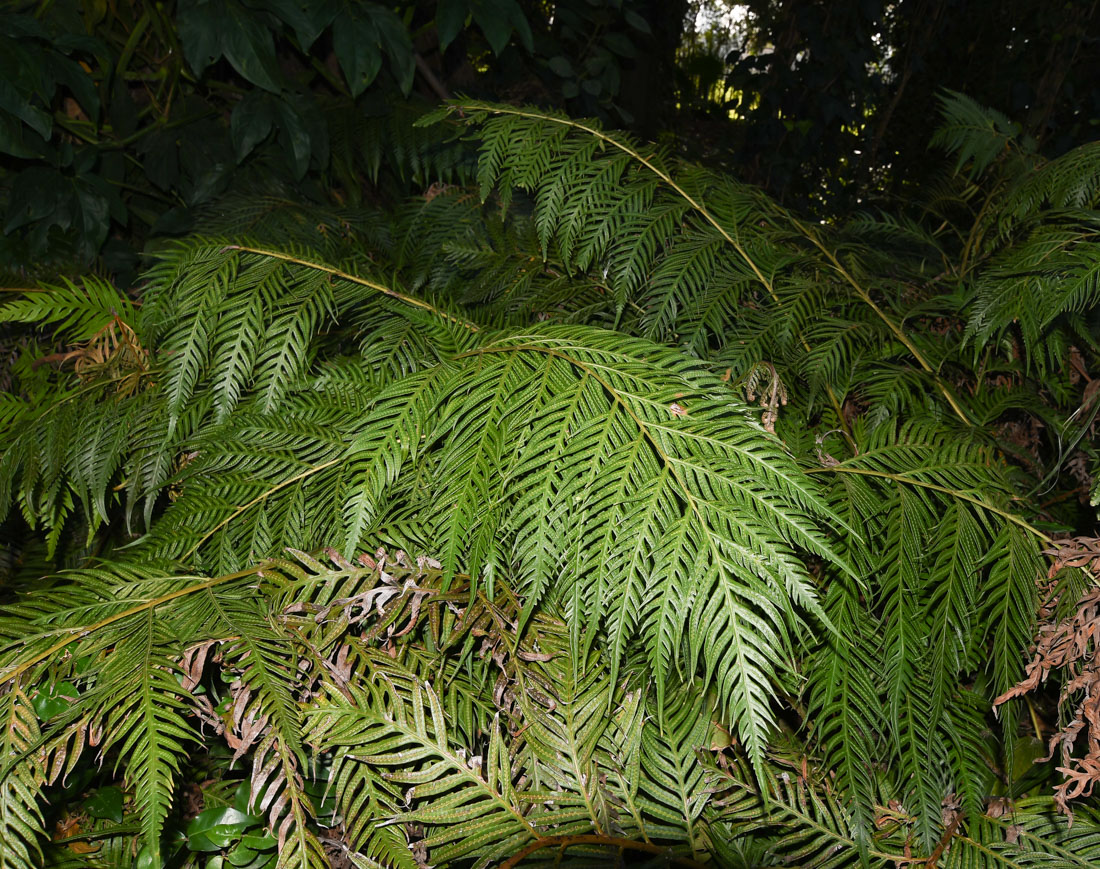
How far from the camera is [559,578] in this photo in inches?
24.0

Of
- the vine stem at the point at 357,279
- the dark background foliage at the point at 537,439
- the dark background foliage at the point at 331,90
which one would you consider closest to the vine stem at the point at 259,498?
the dark background foliage at the point at 537,439

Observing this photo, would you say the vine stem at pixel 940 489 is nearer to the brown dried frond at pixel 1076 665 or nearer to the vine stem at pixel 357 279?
the brown dried frond at pixel 1076 665

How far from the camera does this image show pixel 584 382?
26.9 inches

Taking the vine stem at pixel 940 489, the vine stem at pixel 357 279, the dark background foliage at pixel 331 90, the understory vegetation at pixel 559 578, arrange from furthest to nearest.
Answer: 1. the dark background foliage at pixel 331 90
2. the vine stem at pixel 357 279
3. the vine stem at pixel 940 489
4. the understory vegetation at pixel 559 578

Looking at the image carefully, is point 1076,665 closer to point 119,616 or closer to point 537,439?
point 537,439

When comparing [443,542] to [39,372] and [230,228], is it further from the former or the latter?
[230,228]

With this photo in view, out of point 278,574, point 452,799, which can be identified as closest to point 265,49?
point 278,574

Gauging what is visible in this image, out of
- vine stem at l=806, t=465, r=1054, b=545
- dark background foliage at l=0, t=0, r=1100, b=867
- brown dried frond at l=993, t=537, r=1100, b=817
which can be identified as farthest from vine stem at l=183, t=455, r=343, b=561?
brown dried frond at l=993, t=537, r=1100, b=817

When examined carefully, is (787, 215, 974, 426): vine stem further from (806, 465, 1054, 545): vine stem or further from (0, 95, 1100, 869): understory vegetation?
(806, 465, 1054, 545): vine stem

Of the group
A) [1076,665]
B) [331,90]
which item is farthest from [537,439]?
[331,90]

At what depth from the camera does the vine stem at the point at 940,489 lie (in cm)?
74

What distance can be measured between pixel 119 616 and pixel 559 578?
1.31ft

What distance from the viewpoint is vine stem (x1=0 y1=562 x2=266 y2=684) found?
2.07 feet

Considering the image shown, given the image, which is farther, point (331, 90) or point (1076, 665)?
point (331, 90)
